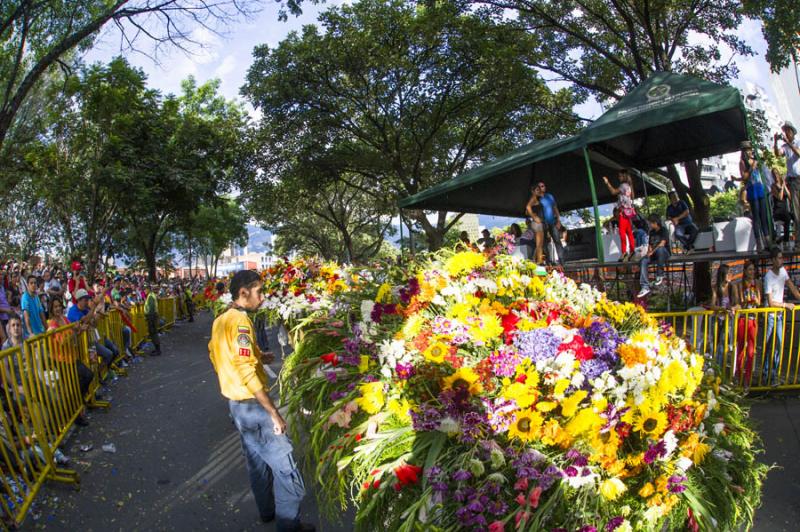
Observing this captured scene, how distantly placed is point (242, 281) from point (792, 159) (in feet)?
29.4

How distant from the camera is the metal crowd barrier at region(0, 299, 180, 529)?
414cm

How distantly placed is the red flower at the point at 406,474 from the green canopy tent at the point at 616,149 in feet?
21.3

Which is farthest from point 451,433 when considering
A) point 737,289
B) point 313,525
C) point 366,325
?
point 737,289

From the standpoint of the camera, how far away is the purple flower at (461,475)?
6.84 ft

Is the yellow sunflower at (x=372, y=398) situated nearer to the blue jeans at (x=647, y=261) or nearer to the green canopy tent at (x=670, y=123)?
the green canopy tent at (x=670, y=123)

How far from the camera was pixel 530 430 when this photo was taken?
2.21 metres

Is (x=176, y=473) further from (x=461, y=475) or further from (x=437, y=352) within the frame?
(x=461, y=475)

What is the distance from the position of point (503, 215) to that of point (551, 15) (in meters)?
5.37

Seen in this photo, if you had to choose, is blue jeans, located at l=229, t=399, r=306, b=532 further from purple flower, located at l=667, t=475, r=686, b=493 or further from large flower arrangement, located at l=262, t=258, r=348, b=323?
purple flower, located at l=667, t=475, r=686, b=493

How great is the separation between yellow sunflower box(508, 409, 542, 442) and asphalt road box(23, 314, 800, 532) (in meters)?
2.01

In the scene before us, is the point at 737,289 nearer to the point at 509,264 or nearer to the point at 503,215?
the point at 509,264

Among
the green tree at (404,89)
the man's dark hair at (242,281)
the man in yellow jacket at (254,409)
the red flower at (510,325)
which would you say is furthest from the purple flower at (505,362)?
the green tree at (404,89)

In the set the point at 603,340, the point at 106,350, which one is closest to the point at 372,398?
the point at 603,340

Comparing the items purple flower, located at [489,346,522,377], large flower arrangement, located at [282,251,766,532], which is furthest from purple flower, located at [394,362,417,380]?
purple flower, located at [489,346,522,377]
